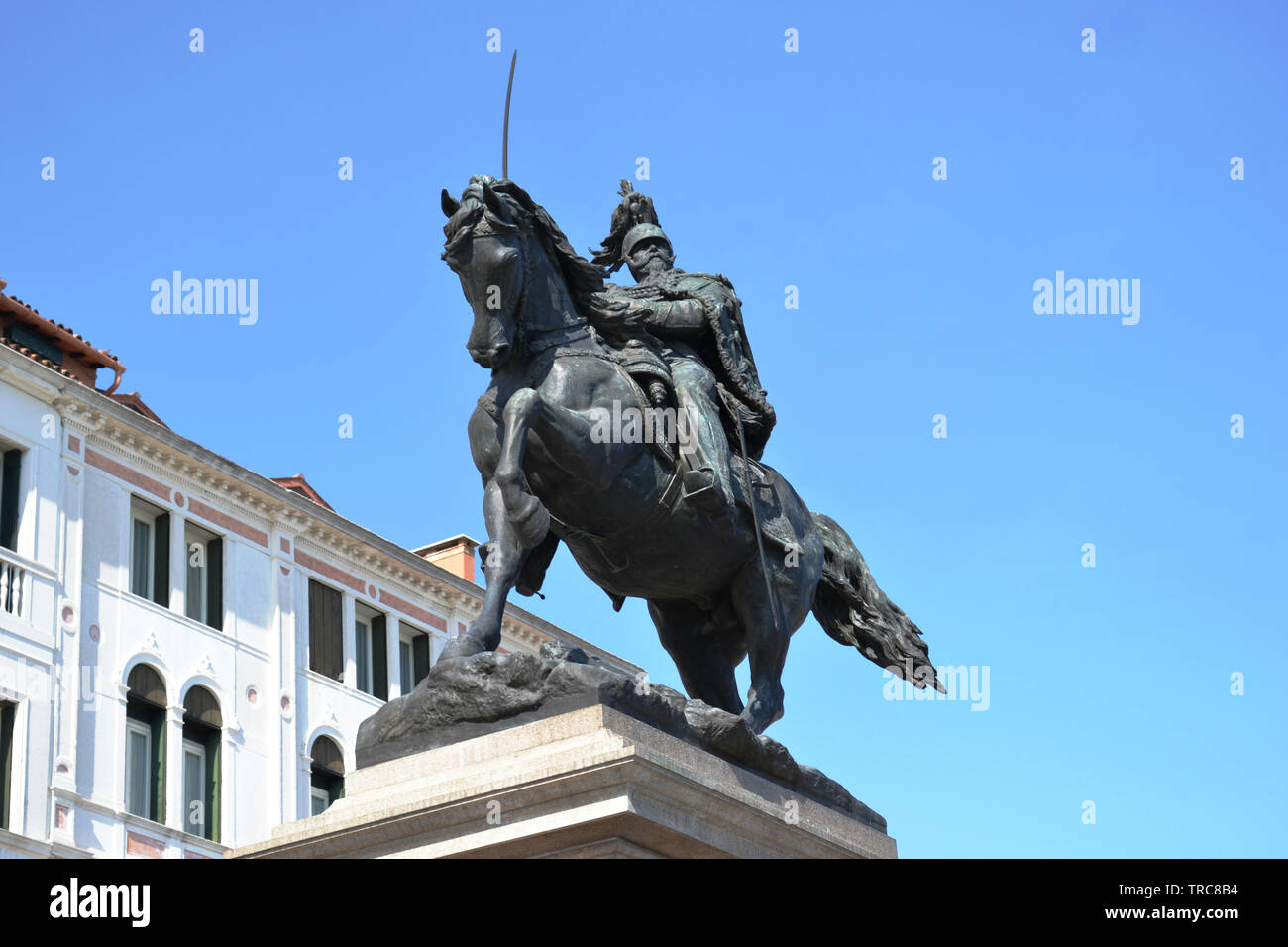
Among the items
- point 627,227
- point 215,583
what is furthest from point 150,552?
point 627,227

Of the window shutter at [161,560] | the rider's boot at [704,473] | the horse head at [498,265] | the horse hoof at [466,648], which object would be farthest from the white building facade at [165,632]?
the horse hoof at [466,648]

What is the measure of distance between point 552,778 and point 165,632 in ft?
75.3

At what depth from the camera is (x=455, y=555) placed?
119ft

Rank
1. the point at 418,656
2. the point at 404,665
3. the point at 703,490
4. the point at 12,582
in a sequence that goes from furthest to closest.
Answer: the point at 418,656 < the point at 404,665 < the point at 12,582 < the point at 703,490

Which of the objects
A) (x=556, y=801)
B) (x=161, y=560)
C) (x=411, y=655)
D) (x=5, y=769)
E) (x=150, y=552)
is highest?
(x=150, y=552)

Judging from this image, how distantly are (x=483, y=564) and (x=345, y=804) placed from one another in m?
1.24

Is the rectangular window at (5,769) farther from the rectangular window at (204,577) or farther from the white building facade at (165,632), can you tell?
the rectangular window at (204,577)

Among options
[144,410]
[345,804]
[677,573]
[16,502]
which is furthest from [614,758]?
[144,410]

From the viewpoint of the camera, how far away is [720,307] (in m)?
9.93

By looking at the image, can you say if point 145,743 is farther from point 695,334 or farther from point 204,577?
point 695,334

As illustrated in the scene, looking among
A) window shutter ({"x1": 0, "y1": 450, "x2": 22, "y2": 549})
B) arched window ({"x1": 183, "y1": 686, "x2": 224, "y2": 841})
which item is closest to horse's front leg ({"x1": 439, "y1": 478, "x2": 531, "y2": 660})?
Result: window shutter ({"x1": 0, "y1": 450, "x2": 22, "y2": 549})

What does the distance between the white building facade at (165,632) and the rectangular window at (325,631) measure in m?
0.04

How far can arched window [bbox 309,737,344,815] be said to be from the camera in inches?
1245
